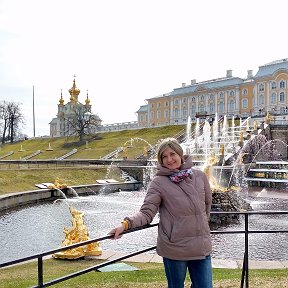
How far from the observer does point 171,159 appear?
12.0 ft

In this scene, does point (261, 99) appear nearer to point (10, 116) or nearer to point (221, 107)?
point (221, 107)

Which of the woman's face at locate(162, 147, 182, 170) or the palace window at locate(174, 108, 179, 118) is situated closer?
the woman's face at locate(162, 147, 182, 170)

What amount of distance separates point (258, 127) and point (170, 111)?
48400 mm

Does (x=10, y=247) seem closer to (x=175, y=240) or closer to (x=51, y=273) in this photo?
(x=51, y=273)

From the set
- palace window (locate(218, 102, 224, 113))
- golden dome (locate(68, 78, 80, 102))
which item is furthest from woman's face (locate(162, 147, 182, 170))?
golden dome (locate(68, 78, 80, 102))

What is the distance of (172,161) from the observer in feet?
12.0

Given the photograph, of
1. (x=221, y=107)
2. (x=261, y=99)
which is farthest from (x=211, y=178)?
(x=221, y=107)

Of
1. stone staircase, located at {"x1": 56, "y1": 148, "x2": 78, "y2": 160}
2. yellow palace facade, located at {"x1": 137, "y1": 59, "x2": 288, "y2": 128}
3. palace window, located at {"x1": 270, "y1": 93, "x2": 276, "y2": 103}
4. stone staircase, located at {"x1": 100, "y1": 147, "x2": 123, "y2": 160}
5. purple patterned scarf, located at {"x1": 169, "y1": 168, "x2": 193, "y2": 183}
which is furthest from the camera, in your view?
palace window, located at {"x1": 270, "y1": 93, "x2": 276, "y2": 103}

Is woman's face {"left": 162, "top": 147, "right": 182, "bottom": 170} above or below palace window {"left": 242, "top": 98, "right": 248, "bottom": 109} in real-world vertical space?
below

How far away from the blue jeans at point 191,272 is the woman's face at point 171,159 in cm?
79

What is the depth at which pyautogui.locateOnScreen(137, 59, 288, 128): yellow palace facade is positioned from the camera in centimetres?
7369

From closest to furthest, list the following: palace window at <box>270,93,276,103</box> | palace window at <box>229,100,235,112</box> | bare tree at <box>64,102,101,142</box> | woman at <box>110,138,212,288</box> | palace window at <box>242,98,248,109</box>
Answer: woman at <box>110,138,212,288</box> → palace window at <box>270,93,276,103</box> → bare tree at <box>64,102,101,142</box> → palace window at <box>242,98,248,109</box> → palace window at <box>229,100,235,112</box>

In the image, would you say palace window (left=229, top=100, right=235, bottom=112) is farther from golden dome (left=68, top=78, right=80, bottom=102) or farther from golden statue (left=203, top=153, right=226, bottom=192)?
golden statue (left=203, top=153, right=226, bottom=192)

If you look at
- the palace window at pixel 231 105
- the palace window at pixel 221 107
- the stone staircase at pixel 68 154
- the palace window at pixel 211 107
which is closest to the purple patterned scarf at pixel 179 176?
the stone staircase at pixel 68 154
